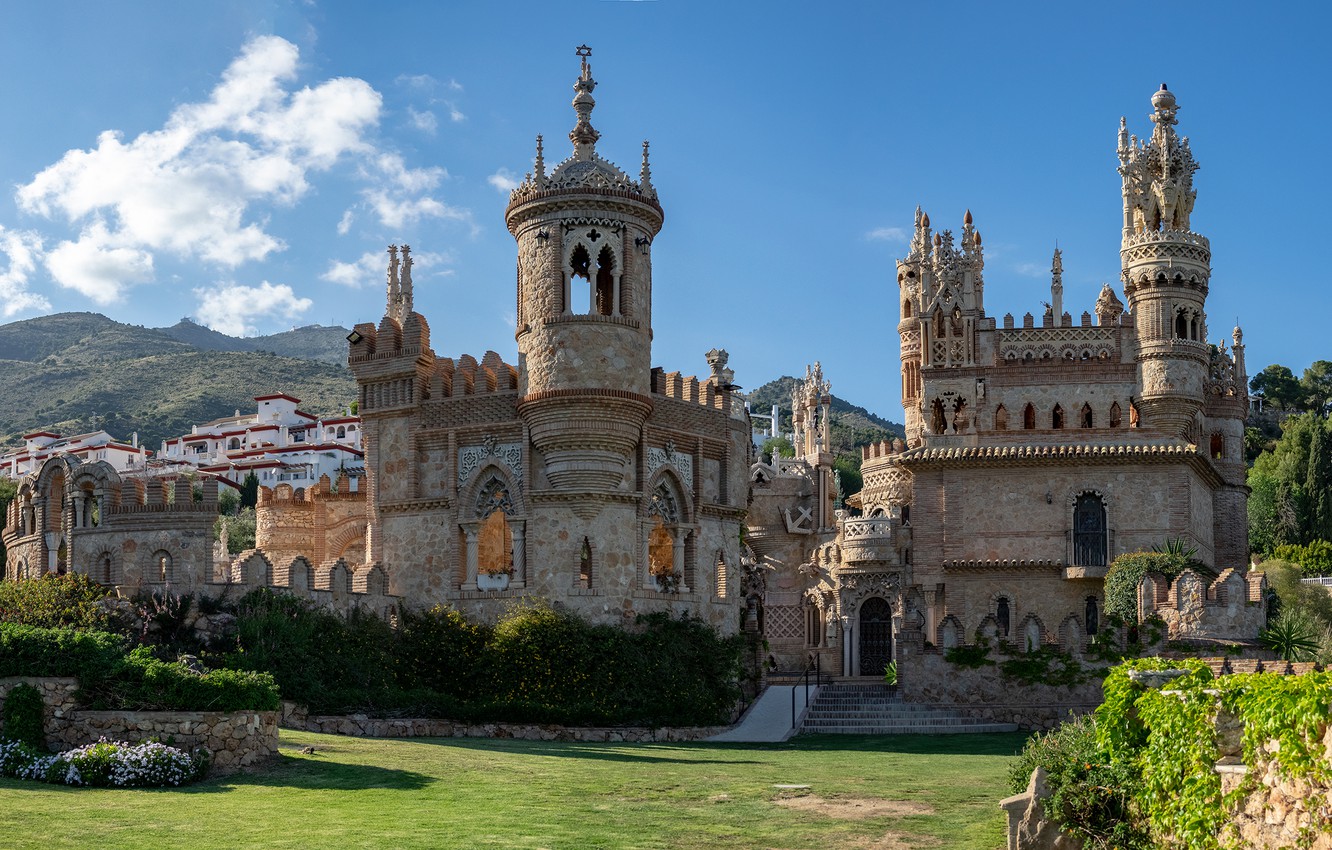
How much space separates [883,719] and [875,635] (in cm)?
1582

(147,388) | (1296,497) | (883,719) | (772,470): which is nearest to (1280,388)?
(1296,497)

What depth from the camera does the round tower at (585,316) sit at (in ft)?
124

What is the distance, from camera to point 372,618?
3722cm

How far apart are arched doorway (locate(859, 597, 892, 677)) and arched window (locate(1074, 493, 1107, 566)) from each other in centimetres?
682

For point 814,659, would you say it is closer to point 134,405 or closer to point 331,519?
point 331,519

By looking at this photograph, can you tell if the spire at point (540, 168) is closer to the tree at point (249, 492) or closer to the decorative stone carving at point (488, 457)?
the decorative stone carving at point (488, 457)

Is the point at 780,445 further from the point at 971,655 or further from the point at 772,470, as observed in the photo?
the point at 971,655

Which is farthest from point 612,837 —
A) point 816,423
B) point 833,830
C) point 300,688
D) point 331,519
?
point 816,423

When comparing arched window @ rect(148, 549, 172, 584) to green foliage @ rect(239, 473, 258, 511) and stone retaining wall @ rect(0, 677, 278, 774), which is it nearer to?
stone retaining wall @ rect(0, 677, 278, 774)

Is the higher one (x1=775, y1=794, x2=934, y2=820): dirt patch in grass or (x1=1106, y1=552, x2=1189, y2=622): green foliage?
(x1=1106, y1=552, x2=1189, y2=622): green foliage

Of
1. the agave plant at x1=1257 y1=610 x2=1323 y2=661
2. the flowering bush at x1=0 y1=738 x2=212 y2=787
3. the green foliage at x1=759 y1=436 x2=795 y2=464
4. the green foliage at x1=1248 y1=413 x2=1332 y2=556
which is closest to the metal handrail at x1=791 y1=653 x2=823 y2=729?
the agave plant at x1=1257 y1=610 x2=1323 y2=661

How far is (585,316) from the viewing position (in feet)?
125

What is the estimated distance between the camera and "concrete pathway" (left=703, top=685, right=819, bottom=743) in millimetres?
37312

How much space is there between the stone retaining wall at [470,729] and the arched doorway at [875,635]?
17493 millimetres
